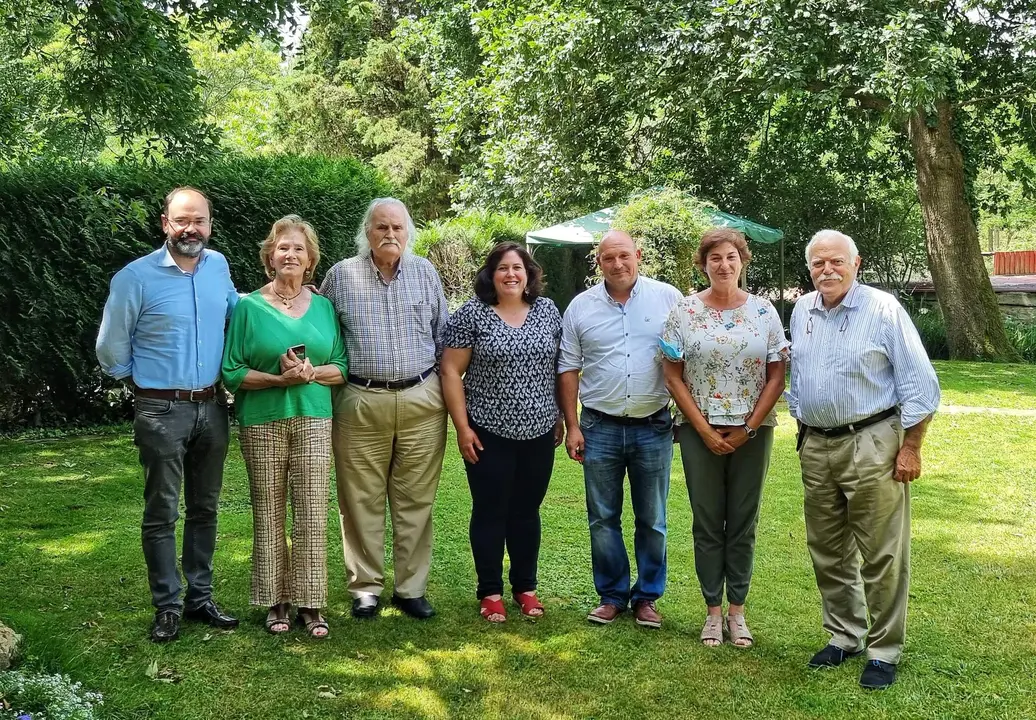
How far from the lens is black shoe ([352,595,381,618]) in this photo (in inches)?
169

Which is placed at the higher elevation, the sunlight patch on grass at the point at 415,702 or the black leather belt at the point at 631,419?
the black leather belt at the point at 631,419

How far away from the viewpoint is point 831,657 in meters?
3.75

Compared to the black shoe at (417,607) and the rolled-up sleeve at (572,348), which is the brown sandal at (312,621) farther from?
the rolled-up sleeve at (572,348)

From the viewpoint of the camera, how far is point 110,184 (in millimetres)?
8727

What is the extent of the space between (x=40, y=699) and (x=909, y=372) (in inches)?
124

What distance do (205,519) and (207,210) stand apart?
4.33 ft

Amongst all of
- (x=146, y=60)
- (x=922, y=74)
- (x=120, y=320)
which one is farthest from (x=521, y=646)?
(x=922, y=74)

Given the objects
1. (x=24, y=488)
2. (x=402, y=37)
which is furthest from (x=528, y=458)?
(x=402, y=37)

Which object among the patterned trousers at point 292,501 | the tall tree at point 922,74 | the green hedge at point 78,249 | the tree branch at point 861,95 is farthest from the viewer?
the tree branch at point 861,95

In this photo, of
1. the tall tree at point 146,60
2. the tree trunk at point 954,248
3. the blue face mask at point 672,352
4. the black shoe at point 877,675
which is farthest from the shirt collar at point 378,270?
the tree trunk at point 954,248

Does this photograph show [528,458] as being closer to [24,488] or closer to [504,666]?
A: [504,666]

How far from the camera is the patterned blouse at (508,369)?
4074 millimetres

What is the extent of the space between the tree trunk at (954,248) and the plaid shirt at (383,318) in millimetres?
12723

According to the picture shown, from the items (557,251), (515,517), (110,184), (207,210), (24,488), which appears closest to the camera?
(207,210)
